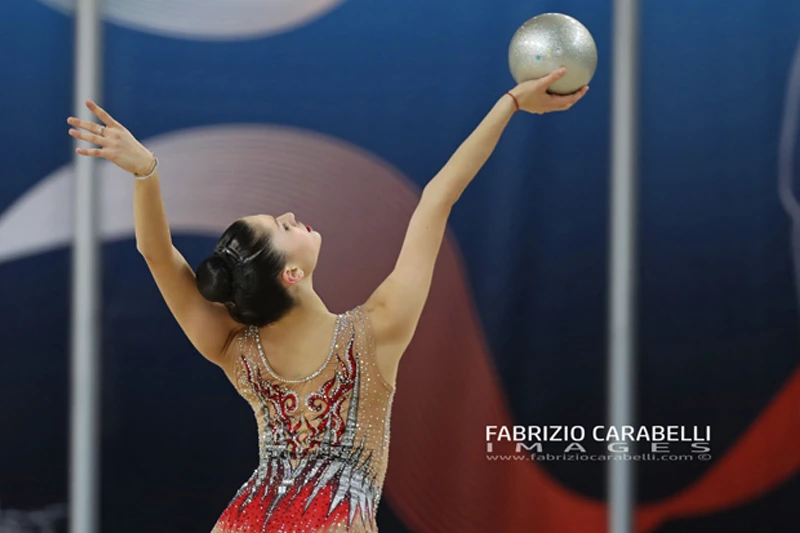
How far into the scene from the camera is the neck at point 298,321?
2299mm

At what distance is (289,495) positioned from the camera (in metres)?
2.23

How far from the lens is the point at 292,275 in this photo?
2271 millimetres

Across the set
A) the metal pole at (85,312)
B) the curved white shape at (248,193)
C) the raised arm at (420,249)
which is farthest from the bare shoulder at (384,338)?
the metal pole at (85,312)

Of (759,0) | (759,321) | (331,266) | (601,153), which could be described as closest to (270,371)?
(331,266)

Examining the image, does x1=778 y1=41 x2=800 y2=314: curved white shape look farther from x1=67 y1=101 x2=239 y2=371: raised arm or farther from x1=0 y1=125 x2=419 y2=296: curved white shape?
x1=67 y1=101 x2=239 y2=371: raised arm

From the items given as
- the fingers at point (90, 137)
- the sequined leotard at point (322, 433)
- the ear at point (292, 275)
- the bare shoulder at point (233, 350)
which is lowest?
the sequined leotard at point (322, 433)

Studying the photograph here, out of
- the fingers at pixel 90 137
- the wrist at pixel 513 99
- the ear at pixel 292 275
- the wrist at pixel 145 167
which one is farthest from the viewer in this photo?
the wrist at pixel 513 99

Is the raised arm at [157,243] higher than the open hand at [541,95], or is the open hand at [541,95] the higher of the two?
the open hand at [541,95]

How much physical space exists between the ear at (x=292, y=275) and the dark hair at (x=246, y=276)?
0.01 m

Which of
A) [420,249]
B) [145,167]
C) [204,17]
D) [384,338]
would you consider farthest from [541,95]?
[204,17]

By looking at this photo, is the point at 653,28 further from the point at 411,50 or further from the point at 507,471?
the point at 507,471

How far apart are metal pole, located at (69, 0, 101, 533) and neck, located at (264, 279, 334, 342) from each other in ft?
3.61

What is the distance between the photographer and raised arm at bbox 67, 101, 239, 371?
6.91 feet

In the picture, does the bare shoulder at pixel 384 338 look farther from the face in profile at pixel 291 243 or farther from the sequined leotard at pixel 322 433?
the face in profile at pixel 291 243
